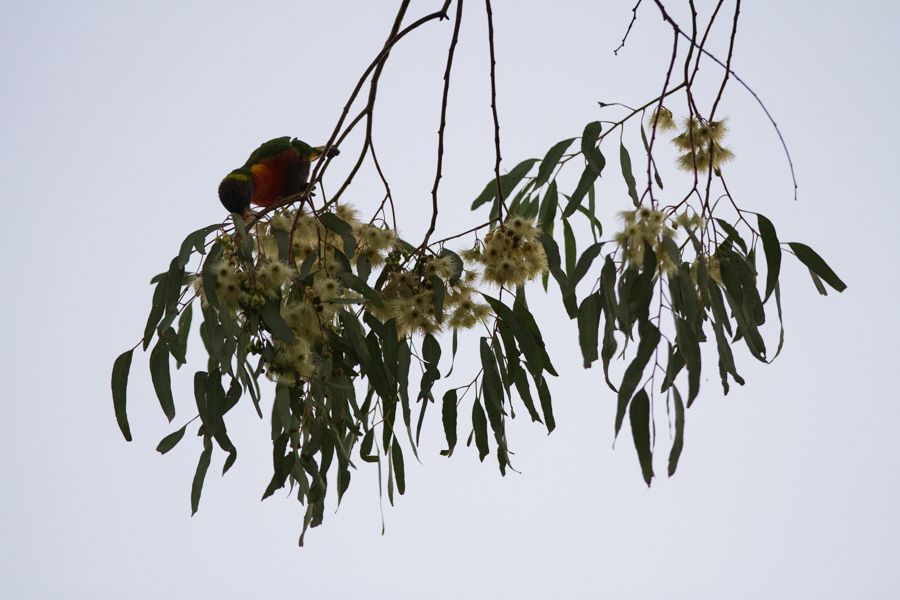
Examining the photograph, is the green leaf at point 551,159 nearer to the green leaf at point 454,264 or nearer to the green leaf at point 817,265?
the green leaf at point 454,264

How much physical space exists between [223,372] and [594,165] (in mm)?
730

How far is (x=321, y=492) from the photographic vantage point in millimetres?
1560

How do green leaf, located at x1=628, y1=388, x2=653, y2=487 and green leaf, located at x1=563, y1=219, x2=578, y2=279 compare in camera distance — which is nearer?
green leaf, located at x1=628, y1=388, x2=653, y2=487

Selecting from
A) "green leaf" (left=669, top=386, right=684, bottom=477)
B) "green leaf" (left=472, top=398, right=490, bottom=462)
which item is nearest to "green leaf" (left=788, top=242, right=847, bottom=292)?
"green leaf" (left=669, top=386, right=684, bottom=477)

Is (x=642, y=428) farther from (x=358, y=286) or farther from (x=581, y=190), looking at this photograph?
(x=581, y=190)

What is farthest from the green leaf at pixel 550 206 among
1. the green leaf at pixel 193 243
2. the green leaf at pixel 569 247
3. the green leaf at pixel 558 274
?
the green leaf at pixel 193 243

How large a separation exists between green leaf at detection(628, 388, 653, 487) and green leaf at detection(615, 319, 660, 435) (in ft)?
0.04

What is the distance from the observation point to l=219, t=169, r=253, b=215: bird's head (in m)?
2.61

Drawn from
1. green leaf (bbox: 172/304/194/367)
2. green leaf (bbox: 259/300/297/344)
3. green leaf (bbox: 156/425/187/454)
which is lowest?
green leaf (bbox: 156/425/187/454)

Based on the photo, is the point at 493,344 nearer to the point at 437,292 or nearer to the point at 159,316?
the point at 437,292

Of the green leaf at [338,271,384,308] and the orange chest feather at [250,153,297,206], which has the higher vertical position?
the orange chest feather at [250,153,297,206]

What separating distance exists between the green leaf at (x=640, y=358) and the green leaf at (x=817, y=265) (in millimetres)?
436

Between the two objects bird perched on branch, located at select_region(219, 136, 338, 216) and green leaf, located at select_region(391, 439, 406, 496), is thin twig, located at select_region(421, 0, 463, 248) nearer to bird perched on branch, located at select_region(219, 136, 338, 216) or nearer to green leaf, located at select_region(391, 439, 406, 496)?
green leaf, located at select_region(391, 439, 406, 496)

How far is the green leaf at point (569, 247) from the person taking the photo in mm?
2057
